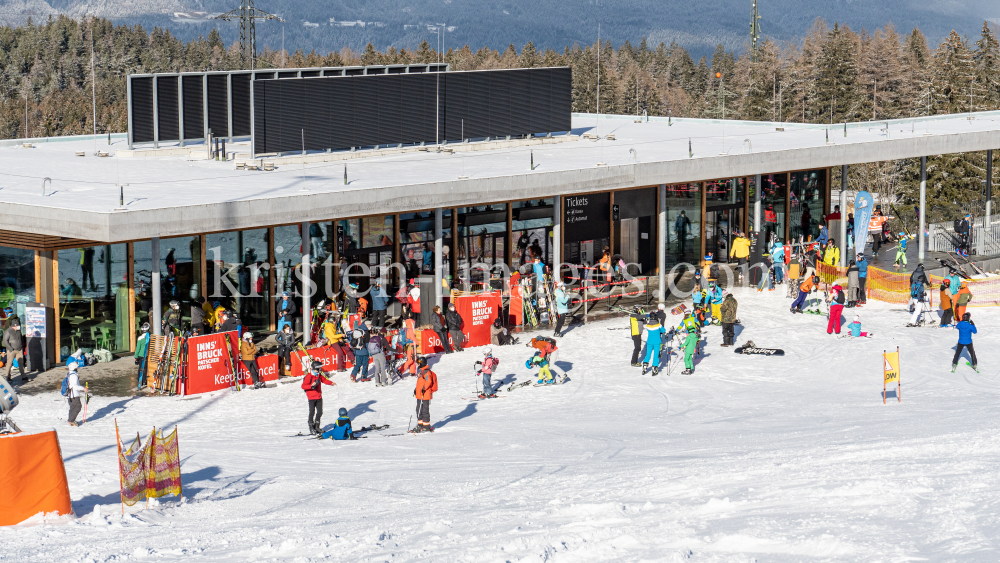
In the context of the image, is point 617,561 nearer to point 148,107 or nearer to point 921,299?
point 921,299

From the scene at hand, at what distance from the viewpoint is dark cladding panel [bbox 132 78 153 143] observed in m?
32.2

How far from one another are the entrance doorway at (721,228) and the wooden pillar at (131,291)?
1568 cm

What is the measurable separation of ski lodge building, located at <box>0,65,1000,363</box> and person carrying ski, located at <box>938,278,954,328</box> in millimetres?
6669

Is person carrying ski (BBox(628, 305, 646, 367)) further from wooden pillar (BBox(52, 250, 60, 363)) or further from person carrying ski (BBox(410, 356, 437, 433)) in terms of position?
wooden pillar (BBox(52, 250, 60, 363))

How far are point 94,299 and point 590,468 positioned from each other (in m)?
11.5

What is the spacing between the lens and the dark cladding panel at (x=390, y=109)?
1275 inches

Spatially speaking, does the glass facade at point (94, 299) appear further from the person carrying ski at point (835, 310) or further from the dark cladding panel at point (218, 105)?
the person carrying ski at point (835, 310)

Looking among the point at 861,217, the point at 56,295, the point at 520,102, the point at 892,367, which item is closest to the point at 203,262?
the point at 56,295

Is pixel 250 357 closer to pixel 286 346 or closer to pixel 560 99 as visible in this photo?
pixel 286 346

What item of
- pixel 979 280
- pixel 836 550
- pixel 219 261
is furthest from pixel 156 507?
pixel 979 280

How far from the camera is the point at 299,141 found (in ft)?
102

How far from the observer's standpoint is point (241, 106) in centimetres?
3366

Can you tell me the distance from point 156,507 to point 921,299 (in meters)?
17.9

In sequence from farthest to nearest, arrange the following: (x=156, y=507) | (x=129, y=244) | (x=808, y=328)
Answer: (x=808, y=328) → (x=129, y=244) → (x=156, y=507)
